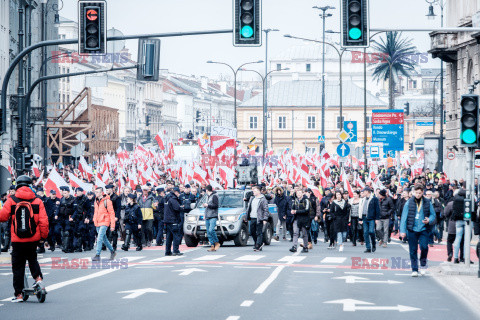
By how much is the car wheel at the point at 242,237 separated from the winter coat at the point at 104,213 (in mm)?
6131

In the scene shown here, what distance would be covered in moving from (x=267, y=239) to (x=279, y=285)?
500 inches

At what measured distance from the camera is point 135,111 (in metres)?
173

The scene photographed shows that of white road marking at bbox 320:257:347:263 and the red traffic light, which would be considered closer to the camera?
the red traffic light

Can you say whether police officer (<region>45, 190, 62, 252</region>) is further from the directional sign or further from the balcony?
the balcony

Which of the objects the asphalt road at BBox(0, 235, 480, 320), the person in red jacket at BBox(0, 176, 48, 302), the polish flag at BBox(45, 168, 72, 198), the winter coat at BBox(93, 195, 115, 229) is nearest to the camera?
the asphalt road at BBox(0, 235, 480, 320)

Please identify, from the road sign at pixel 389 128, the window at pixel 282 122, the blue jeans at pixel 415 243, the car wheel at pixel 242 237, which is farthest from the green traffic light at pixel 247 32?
the window at pixel 282 122

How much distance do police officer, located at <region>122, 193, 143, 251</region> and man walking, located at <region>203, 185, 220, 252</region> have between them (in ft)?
6.59

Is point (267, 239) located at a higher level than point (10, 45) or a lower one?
lower

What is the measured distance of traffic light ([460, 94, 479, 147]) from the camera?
1962cm

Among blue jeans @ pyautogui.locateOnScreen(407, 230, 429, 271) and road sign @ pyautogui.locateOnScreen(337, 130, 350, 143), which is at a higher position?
road sign @ pyautogui.locateOnScreen(337, 130, 350, 143)

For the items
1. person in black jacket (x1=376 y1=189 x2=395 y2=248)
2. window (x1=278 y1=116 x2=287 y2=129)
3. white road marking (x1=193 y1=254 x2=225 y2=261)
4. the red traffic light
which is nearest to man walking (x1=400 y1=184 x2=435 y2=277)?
white road marking (x1=193 y1=254 x2=225 y2=261)

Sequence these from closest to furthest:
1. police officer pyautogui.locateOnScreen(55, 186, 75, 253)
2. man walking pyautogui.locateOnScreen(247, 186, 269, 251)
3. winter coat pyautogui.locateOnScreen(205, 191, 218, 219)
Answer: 1. winter coat pyautogui.locateOnScreen(205, 191, 218, 219)
2. police officer pyautogui.locateOnScreen(55, 186, 75, 253)
3. man walking pyautogui.locateOnScreen(247, 186, 269, 251)

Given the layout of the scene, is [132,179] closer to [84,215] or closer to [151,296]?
[84,215]

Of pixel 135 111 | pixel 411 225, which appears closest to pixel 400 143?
pixel 411 225
